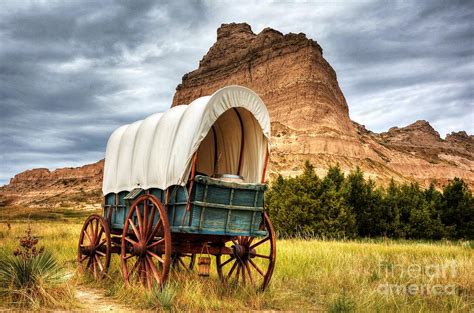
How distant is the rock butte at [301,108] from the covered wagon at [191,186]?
165ft

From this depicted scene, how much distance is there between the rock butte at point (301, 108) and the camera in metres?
67.4

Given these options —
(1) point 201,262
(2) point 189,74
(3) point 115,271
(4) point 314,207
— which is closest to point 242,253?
(1) point 201,262

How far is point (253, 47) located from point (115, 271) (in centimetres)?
9408

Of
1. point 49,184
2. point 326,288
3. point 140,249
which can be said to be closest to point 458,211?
point 326,288

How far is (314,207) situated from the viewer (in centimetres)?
1886

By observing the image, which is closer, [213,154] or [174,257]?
[213,154]

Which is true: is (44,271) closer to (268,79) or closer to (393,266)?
(393,266)

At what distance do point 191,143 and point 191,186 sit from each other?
615 mm

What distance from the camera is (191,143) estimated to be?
602 centimetres

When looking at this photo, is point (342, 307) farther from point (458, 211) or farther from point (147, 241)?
point (458, 211)

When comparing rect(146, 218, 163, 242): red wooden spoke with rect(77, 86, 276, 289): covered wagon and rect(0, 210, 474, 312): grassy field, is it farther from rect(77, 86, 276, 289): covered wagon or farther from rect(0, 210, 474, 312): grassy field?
rect(0, 210, 474, 312): grassy field

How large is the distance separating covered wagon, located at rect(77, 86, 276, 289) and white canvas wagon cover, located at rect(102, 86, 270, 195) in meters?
0.02

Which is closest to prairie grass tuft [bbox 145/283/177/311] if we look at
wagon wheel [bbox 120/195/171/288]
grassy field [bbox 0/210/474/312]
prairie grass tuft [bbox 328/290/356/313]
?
grassy field [bbox 0/210/474/312]

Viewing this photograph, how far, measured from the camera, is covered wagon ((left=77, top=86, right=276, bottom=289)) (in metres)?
6.00
